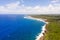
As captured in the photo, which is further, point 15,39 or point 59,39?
point 15,39

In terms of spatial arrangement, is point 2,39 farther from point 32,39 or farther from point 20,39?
point 32,39

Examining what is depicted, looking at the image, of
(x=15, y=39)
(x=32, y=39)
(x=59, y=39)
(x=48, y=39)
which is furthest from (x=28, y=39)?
(x=59, y=39)

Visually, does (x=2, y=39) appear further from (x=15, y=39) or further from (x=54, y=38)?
(x=54, y=38)

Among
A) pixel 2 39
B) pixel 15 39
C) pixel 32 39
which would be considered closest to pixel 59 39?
pixel 32 39

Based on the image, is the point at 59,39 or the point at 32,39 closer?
the point at 59,39

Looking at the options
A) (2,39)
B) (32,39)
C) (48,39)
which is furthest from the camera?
(2,39)

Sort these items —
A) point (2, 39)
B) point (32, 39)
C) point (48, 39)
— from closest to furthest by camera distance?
1. point (48, 39)
2. point (32, 39)
3. point (2, 39)

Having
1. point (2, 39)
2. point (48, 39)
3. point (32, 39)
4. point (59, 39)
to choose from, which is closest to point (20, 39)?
point (32, 39)

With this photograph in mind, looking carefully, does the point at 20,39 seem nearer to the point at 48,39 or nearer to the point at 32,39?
the point at 32,39
